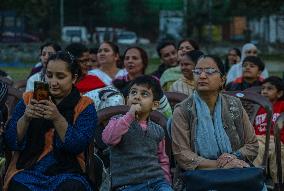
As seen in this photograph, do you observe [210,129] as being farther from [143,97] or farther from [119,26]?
[119,26]

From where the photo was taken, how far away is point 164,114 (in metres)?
5.87

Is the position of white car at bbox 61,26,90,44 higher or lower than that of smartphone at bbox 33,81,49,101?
higher

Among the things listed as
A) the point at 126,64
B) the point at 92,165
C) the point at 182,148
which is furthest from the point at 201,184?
the point at 126,64

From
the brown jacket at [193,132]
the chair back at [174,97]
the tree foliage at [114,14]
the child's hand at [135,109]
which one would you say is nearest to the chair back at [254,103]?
the chair back at [174,97]

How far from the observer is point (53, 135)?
499 centimetres

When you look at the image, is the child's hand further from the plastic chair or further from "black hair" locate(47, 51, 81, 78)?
the plastic chair

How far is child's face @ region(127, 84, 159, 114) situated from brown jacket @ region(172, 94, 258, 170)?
186mm

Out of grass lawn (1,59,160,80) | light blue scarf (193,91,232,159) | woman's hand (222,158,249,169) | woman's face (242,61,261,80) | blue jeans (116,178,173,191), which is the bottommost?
blue jeans (116,178,173,191)

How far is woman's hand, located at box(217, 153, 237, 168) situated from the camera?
495cm

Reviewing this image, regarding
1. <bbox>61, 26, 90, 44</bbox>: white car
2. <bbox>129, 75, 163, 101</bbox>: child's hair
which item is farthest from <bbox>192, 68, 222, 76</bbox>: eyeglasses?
<bbox>61, 26, 90, 44</bbox>: white car

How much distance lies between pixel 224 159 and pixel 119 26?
21.6 m

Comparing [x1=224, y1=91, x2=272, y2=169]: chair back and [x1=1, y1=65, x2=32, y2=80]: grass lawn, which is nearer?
[x1=224, y1=91, x2=272, y2=169]: chair back

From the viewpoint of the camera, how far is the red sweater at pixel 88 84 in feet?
23.4

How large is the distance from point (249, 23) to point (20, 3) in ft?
31.4
